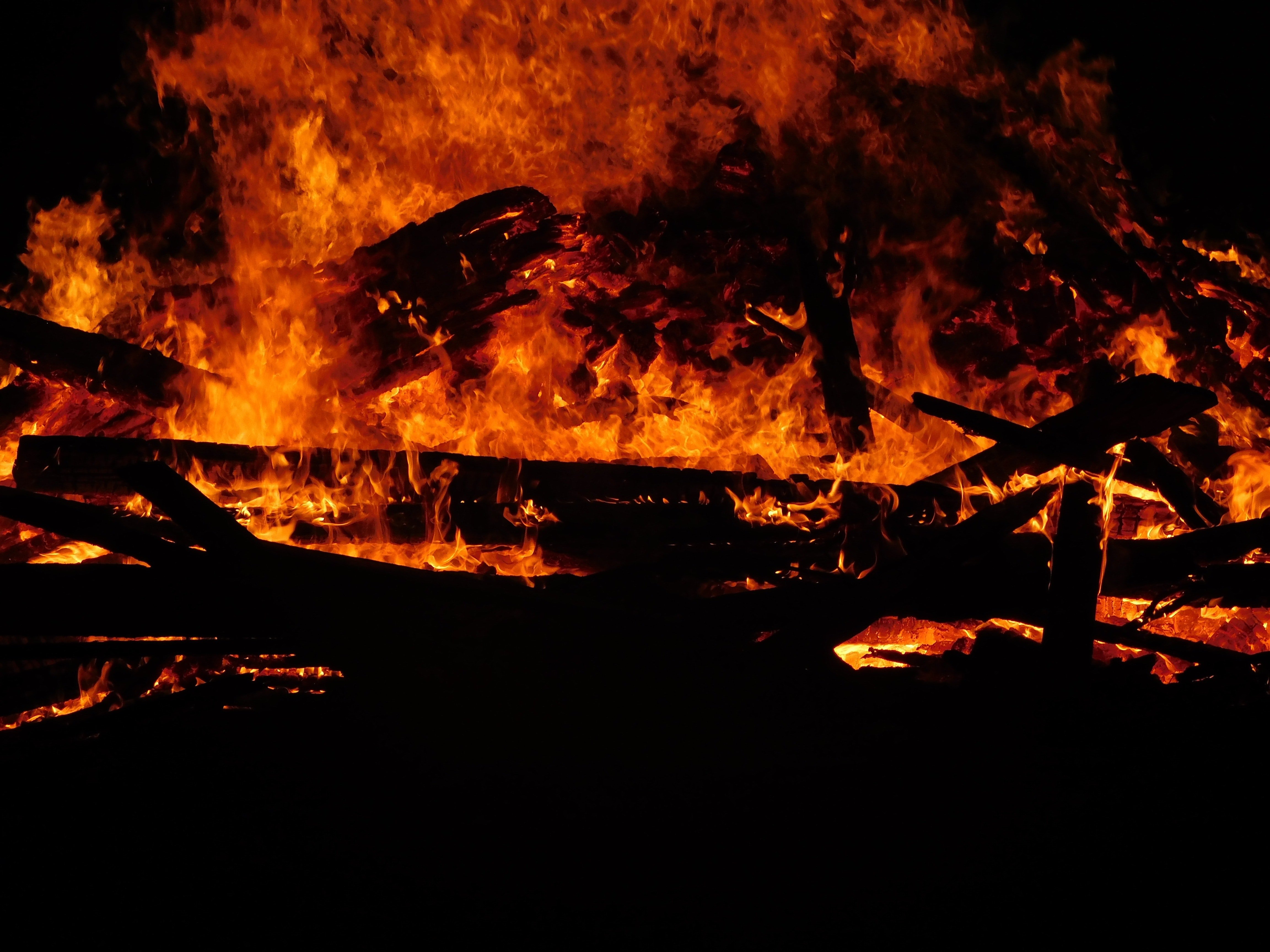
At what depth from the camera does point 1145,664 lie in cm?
254

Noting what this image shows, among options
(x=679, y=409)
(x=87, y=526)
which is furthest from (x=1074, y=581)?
(x=87, y=526)

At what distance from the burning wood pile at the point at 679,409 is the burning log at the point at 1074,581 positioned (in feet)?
0.04

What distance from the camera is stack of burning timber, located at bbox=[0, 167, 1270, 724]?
2.34m

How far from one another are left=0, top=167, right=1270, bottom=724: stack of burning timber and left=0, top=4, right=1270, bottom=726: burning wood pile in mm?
14

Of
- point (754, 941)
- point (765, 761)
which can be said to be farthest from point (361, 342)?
point (754, 941)

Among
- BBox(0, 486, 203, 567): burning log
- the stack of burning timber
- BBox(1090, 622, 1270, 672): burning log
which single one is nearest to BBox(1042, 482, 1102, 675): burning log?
the stack of burning timber

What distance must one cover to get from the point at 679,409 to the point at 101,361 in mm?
2879

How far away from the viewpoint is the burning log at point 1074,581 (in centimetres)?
252

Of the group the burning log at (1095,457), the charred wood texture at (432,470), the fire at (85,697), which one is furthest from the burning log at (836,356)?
the fire at (85,697)

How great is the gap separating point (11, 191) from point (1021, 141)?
595 cm

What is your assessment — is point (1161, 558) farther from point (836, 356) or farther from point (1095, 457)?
point (836, 356)

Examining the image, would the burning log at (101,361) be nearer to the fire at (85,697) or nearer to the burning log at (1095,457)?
the fire at (85,697)

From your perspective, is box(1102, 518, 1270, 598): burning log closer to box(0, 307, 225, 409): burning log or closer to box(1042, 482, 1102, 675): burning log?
box(1042, 482, 1102, 675): burning log

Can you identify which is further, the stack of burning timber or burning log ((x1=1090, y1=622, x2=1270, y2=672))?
burning log ((x1=1090, y1=622, x2=1270, y2=672))
